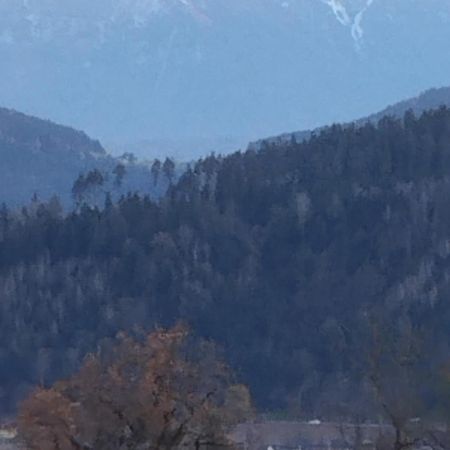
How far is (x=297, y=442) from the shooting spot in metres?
44.9

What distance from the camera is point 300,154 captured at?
3031 inches

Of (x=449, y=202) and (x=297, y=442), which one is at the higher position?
(x=449, y=202)

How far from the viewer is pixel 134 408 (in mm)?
23719

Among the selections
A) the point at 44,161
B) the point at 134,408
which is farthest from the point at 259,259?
the point at 44,161

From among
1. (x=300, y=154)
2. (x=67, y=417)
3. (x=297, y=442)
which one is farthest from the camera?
(x=300, y=154)

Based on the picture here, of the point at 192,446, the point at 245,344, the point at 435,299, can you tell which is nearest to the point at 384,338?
→ the point at 192,446

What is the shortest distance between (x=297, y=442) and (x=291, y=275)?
24713 mm

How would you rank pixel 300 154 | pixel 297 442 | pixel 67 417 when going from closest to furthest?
pixel 67 417, pixel 297 442, pixel 300 154

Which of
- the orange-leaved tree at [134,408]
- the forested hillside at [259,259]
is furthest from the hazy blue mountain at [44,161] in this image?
the orange-leaved tree at [134,408]

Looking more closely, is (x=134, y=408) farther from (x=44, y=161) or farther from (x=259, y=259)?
(x=44, y=161)

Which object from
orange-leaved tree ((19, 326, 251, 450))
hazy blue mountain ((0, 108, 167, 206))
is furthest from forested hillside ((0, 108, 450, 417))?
hazy blue mountain ((0, 108, 167, 206))

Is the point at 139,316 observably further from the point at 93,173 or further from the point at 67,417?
the point at 67,417

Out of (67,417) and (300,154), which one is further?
(300,154)

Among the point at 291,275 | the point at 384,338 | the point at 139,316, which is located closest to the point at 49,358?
the point at 139,316
